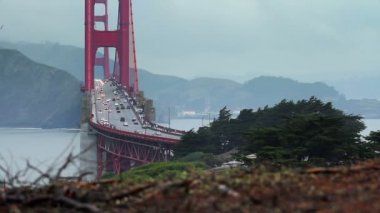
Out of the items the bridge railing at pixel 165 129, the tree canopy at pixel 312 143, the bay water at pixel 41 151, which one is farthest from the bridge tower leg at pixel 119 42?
the tree canopy at pixel 312 143

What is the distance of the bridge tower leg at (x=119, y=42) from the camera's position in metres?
71.1

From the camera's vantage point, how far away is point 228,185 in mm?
4543

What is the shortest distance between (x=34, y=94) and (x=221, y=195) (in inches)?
5990

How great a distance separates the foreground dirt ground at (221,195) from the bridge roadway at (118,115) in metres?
37.0

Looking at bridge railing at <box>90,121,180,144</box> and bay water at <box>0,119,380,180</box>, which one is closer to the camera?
bay water at <box>0,119,380,180</box>

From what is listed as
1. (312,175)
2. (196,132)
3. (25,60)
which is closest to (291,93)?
(25,60)

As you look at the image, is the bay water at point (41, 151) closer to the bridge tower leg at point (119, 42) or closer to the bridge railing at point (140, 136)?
the bridge railing at point (140, 136)

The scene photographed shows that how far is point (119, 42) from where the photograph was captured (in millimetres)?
73062

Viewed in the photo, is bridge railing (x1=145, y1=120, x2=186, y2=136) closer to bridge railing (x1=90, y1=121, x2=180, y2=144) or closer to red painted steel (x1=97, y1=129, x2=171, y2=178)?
red painted steel (x1=97, y1=129, x2=171, y2=178)

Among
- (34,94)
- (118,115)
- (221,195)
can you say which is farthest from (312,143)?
(34,94)

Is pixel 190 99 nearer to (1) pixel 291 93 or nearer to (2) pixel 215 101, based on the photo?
(2) pixel 215 101

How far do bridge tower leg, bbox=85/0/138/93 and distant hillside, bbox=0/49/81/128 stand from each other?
2271 inches

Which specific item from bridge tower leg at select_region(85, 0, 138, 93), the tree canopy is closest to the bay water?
the tree canopy

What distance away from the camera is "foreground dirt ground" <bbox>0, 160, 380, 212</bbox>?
390 cm
